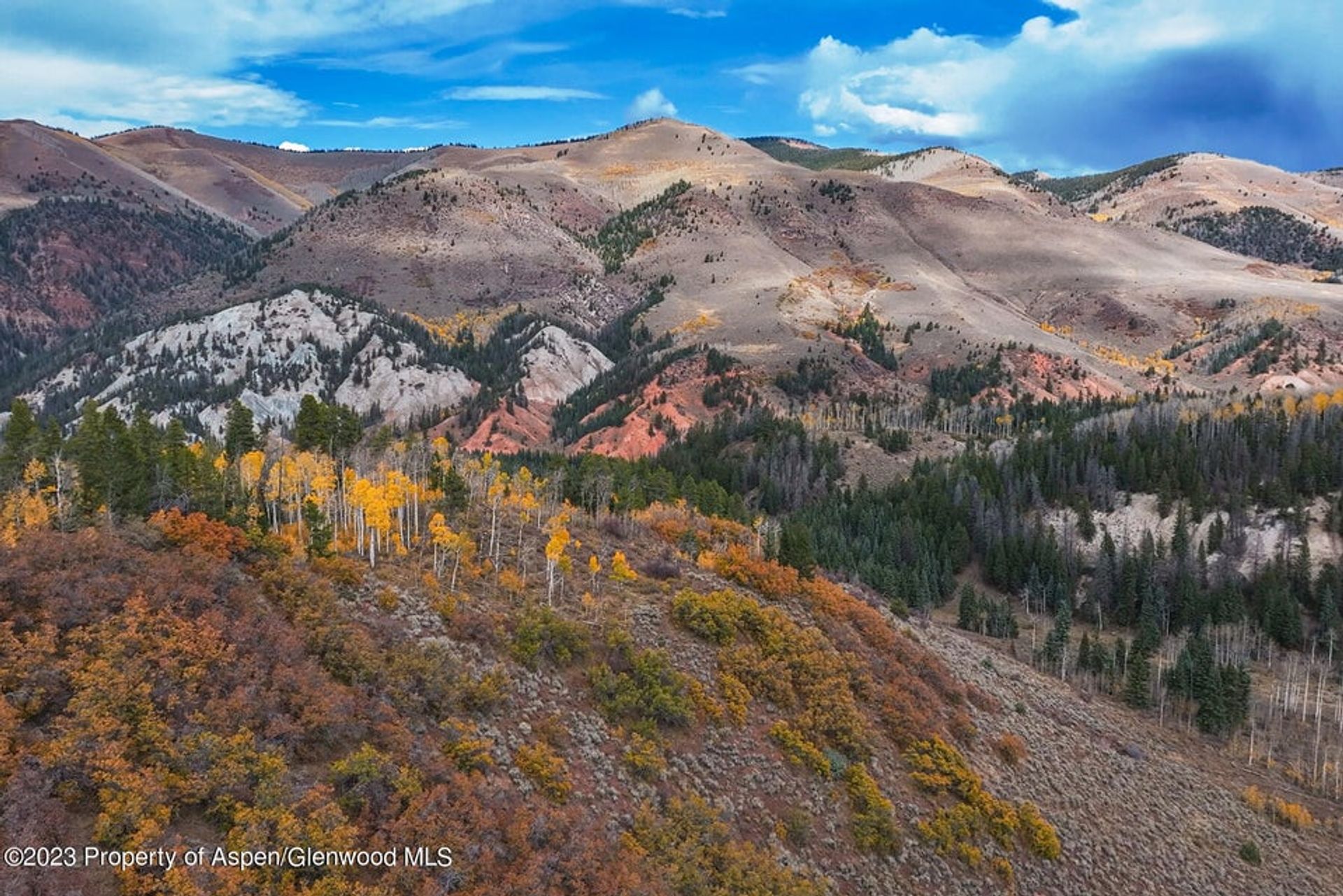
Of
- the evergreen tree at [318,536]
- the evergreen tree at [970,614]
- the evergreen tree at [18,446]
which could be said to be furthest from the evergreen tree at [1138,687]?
the evergreen tree at [18,446]

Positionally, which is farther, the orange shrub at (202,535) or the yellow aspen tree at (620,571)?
the yellow aspen tree at (620,571)

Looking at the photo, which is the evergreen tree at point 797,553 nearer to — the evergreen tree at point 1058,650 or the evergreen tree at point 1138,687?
the evergreen tree at point 1058,650

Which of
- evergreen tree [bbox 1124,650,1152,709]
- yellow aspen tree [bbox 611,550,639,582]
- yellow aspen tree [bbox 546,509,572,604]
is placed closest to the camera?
yellow aspen tree [bbox 546,509,572,604]

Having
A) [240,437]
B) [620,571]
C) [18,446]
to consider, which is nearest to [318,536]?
[620,571]

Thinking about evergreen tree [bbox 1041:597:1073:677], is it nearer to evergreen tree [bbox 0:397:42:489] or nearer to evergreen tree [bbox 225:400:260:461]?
evergreen tree [bbox 225:400:260:461]

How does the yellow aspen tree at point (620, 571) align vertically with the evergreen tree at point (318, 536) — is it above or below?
below

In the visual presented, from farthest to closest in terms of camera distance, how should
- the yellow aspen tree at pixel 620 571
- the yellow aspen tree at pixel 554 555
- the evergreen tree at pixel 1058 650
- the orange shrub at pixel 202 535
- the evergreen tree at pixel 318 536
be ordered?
1. the evergreen tree at pixel 1058 650
2. the yellow aspen tree at pixel 620 571
3. the yellow aspen tree at pixel 554 555
4. the evergreen tree at pixel 318 536
5. the orange shrub at pixel 202 535

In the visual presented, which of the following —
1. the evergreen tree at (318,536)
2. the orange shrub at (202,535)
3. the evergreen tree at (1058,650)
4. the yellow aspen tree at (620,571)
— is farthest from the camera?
the evergreen tree at (1058,650)

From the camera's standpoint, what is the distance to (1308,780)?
73.3 metres

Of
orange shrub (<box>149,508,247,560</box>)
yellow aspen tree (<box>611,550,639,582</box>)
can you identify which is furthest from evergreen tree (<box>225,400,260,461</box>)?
yellow aspen tree (<box>611,550,639,582</box>)

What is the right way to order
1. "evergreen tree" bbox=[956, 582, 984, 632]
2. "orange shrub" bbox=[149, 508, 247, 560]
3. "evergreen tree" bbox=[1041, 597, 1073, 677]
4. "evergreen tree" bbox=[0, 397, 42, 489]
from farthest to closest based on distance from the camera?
"evergreen tree" bbox=[956, 582, 984, 632]
"evergreen tree" bbox=[1041, 597, 1073, 677]
"evergreen tree" bbox=[0, 397, 42, 489]
"orange shrub" bbox=[149, 508, 247, 560]

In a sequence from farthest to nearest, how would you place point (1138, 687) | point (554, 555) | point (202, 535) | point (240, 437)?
point (1138, 687) < point (240, 437) < point (554, 555) < point (202, 535)

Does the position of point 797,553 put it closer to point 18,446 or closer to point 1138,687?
point 1138,687

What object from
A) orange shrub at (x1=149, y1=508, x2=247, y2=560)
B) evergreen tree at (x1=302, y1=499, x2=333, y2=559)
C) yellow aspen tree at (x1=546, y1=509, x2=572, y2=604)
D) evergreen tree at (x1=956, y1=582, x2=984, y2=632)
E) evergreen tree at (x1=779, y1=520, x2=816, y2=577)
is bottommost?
evergreen tree at (x1=956, y1=582, x2=984, y2=632)
